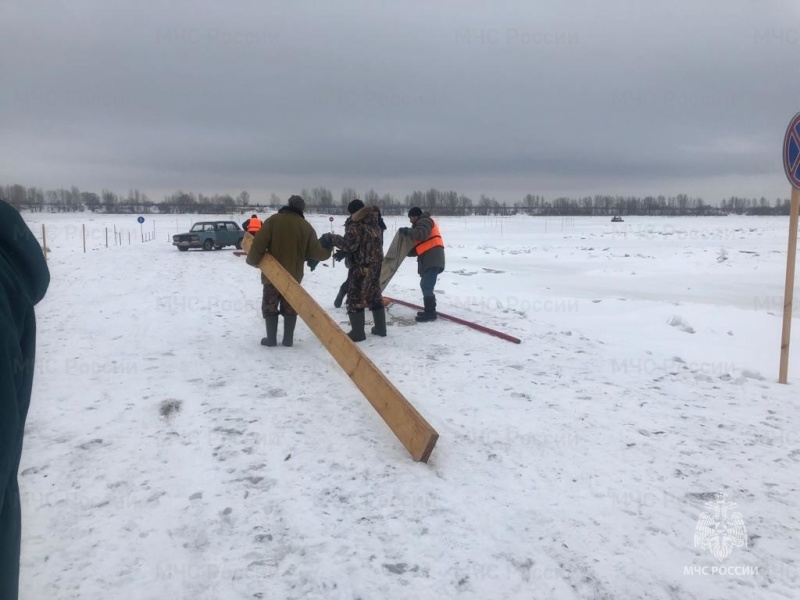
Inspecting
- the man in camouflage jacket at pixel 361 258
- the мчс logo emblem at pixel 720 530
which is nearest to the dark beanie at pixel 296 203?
the man in camouflage jacket at pixel 361 258

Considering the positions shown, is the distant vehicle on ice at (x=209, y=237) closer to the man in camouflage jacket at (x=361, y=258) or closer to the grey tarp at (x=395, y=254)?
the grey tarp at (x=395, y=254)

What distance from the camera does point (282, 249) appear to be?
6.95 metres

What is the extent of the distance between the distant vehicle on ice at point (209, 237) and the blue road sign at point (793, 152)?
24.3 m

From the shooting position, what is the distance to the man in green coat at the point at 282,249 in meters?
6.94

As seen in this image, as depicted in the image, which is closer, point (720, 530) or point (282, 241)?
point (720, 530)

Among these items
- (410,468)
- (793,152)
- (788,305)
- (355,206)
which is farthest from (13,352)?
(793,152)

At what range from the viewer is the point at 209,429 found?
4.40m

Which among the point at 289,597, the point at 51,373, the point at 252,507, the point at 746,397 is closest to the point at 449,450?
the point at 252,507

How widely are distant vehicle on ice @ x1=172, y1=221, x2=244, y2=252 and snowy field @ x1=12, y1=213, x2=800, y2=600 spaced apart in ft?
64.2

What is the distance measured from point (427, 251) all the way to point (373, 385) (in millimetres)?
4377

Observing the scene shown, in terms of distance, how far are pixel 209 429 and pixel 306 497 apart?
137 centimetres

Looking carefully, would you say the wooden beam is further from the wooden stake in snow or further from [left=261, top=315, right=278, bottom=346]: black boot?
the wooden stake in snow

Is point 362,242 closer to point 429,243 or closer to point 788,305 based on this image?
point 429,243

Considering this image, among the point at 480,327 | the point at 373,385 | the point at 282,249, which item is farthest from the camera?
the point at 480,327
